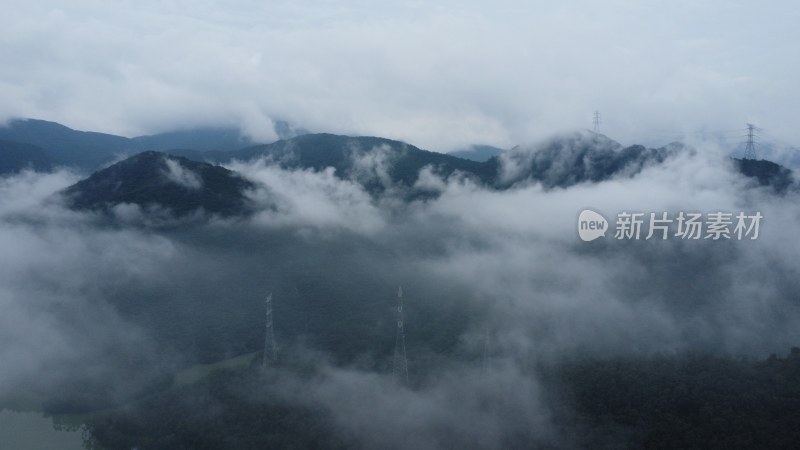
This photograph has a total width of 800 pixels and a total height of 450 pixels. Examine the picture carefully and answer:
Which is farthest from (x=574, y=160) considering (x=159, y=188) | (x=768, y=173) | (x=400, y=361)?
(x=159, y=188)

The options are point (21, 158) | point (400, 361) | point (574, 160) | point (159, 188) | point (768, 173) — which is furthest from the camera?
point (21, 158)

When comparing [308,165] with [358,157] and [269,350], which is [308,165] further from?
[269,350]

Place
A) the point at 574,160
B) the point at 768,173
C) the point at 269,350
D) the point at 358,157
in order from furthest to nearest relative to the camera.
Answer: the point at 358,157 → the point at 574,160 → the point at 768,173 → the point at 269,350

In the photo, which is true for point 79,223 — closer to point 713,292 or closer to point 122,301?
point 122,301

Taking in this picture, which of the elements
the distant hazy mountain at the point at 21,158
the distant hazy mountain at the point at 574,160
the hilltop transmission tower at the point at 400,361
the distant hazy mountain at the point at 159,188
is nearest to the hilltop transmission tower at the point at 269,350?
the hilltop transmission tower at the point at 400,361

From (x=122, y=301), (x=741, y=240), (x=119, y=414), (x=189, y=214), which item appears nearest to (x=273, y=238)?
(x=189, y=214)

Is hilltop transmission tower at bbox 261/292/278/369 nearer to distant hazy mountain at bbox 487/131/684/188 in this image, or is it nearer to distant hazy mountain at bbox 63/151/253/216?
distant hazy mountain at bbox 63/151/253/216
